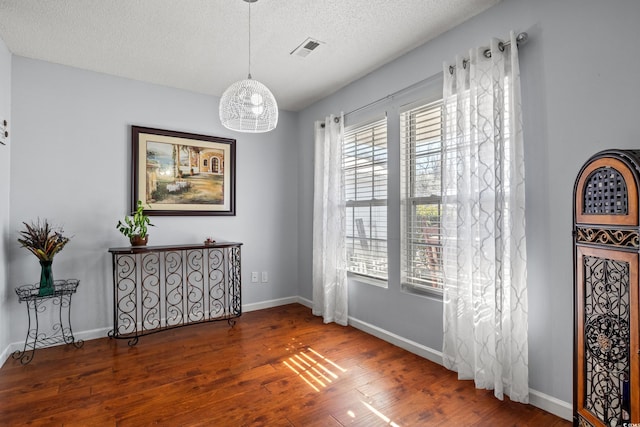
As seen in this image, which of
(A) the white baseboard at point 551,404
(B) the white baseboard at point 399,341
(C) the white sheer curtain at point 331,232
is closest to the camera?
(A) the white baseboard at point 551,404

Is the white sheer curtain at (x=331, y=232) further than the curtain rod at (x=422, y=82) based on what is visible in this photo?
Yes

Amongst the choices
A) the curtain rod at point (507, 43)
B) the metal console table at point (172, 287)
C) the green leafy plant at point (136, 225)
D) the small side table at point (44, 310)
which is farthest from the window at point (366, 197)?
the small side table at point (44, 310)

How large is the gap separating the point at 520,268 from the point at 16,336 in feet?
13.3

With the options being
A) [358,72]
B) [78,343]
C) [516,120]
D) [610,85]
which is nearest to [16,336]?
[78,343]

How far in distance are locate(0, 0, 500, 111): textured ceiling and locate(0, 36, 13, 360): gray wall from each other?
20 cm

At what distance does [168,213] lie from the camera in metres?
3.57

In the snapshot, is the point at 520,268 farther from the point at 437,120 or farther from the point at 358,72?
the point at 358,72

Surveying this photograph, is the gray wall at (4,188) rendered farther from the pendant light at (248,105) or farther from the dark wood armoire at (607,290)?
the dark wood armoire at (607,290)

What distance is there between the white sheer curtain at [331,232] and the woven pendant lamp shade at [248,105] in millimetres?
1394

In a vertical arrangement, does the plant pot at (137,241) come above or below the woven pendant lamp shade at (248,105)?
below

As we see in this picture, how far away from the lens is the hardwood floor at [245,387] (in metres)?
1.94

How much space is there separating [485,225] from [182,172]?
3045 millimetres

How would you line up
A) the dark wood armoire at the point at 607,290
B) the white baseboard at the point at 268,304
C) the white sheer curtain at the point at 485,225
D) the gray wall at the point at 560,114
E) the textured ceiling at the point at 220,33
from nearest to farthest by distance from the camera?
1. the dark wood armoire at the point at 607,290
2. the gray wall at the point at 560,114
3. the white sheer curtain at the point at 485,225
4. the textured ceiling at the point at 220,33
5. the white baseboard at the point at 268,304

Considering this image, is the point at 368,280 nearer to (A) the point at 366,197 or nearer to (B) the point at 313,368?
(A) the point at 366,197
